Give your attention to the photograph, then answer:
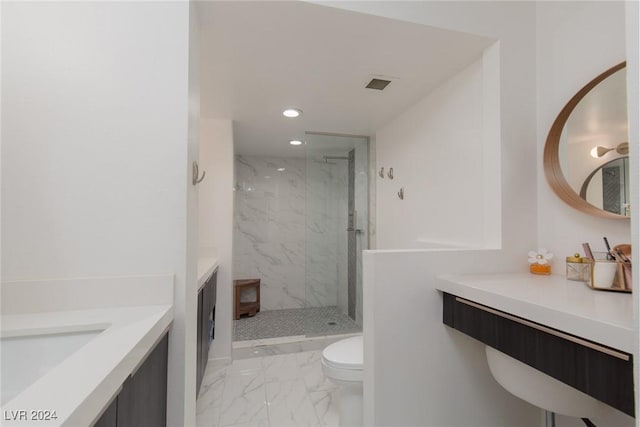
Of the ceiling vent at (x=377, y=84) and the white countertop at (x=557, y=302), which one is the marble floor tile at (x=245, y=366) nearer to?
the white countertop at (x=557, y=302)

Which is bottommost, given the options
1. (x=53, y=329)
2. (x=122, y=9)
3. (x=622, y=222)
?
(x=53, y=329)

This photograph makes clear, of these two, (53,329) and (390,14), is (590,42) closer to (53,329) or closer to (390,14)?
(390,14)

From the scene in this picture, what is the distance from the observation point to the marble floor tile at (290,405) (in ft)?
5.78

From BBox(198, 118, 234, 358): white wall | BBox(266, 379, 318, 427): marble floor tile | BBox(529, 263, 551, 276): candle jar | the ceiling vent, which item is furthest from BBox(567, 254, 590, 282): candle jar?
BBox(198, 118, 234, 358): white wall

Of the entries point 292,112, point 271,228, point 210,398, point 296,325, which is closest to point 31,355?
point 210,398

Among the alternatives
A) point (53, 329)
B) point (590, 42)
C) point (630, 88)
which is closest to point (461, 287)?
point (630, 88)

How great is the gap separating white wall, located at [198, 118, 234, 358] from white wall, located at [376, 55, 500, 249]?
144 cm

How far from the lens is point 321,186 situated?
327cm

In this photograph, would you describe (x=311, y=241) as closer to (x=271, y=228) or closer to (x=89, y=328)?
(x=271, y=228)

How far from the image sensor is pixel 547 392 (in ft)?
3.32

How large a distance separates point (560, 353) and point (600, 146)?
93 cm

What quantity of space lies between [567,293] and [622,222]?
0.42 meters

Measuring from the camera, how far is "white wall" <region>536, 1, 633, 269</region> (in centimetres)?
123

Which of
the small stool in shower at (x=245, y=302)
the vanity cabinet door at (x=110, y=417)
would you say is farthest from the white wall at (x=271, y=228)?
the vanity cabinet door at (x=110, y=417)
